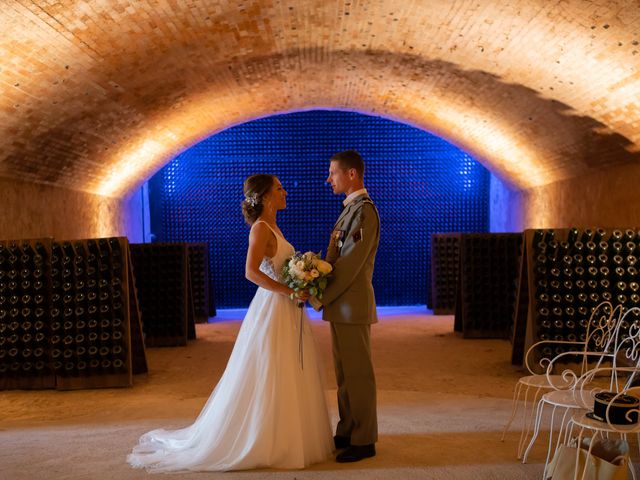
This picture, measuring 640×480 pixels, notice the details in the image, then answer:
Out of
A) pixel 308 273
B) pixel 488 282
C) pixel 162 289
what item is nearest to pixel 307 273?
pixel 308 273

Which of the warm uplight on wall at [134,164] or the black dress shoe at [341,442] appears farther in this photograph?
the warm uplight on wall at [134,164]

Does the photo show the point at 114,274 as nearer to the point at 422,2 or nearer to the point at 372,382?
the point at 372,382

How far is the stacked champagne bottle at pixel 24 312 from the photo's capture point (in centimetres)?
540

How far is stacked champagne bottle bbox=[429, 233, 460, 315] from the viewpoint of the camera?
33.0 ft

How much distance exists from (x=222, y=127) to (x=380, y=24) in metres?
4.95

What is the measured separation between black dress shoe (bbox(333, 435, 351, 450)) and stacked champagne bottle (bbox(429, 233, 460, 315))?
22.2 feet

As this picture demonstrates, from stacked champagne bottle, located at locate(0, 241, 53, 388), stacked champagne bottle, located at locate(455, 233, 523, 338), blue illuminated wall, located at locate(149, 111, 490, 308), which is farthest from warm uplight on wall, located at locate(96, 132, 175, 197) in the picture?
stacked champagne bottle, located at locate(455, 233, 523, 338)

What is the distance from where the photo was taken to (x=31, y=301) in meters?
5.44

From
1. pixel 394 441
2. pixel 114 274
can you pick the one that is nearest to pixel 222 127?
pixel 114 274

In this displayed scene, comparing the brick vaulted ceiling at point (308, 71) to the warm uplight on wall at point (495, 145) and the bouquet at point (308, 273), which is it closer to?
the warm uplight on wall at point (495, 145)

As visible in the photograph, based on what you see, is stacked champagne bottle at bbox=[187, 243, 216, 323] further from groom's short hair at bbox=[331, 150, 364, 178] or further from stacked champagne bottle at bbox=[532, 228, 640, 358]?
groom's short hair at bbox=[331, 150, 364, 178]

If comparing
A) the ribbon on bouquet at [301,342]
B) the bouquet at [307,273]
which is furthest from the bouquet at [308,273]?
the ribbon on bouquet at [301,342]

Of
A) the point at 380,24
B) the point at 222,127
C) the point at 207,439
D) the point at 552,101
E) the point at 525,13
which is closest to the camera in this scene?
the point at 207,439

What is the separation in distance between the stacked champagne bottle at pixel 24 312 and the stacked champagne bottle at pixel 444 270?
633 cm
